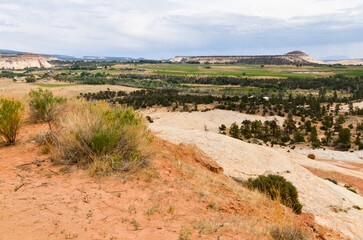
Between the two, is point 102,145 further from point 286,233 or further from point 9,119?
point 286,233

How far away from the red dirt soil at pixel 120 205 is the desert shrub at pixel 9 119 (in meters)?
0.72

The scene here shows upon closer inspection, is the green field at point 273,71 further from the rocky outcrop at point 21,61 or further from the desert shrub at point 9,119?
the desert shrub at point 9,119

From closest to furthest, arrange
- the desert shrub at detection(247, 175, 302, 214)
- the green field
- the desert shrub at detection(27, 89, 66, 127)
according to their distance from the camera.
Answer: the desert shrub at detection(247, 175, 302, 214) < the desert shrub at detection(27, 89, 66, 127) < the green field

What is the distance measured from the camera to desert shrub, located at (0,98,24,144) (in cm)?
679

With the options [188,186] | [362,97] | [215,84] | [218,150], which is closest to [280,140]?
[218,150]

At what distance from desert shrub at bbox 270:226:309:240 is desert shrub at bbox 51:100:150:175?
11.1 ft

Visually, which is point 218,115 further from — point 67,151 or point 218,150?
point 67,151

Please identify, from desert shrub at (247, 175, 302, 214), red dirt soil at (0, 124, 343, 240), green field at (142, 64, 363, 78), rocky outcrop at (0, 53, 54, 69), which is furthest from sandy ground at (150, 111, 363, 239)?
rocky outcrop at (0, 53, 54, 69)

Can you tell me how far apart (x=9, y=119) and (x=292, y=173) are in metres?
13.6

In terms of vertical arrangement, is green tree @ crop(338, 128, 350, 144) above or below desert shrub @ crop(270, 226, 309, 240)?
below

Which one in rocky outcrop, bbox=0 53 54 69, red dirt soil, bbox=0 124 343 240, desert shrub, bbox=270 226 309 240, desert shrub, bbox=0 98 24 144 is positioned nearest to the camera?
red dirt soil, bbox=0 124 343 240

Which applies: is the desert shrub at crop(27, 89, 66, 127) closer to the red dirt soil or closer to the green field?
the red dirt soil

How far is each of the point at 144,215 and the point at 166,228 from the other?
531 millimetres

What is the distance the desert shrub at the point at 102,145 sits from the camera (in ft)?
18.8
